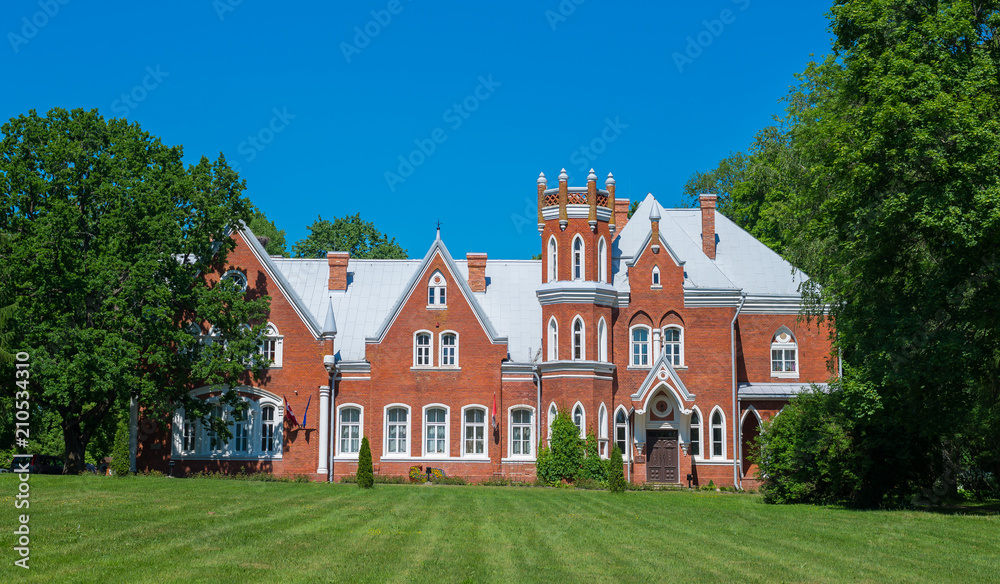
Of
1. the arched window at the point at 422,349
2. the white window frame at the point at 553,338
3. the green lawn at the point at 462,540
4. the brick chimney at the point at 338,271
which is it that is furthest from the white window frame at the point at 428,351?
the green lawn at the point at 462,540

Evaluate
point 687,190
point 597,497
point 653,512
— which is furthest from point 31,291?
point 687,190

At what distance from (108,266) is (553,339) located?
54.5 feet

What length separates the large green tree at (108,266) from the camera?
32.8m

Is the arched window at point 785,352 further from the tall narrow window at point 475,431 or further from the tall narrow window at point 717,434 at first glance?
the tall narrow window at point 475,431

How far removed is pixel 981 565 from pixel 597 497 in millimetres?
15332

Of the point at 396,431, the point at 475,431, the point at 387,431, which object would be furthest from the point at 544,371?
the point at 387,431

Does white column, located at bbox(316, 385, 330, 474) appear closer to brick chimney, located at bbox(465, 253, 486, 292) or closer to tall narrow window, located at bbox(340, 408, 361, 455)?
tall narrow window, located at bbox(340, 408, 361, 455)

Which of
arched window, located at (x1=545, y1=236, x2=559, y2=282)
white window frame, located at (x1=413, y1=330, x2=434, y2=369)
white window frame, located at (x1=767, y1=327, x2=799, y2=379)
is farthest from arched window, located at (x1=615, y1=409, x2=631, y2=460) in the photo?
white window frame, located at (x1=413, y1=330, x2=434, y2=369)

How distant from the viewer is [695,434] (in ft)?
130

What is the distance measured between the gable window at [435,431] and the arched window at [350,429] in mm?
2748

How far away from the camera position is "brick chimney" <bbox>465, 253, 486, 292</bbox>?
4384cm

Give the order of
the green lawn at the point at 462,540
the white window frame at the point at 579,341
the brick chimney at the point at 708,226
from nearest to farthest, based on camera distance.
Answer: the green lawn at the point at 462,540 → the white window frame at the point at 579,341 → the brick chimney at the point at 708,226

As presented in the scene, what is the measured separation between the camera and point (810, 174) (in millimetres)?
32469

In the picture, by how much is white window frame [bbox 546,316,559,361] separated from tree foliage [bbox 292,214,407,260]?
25210 millimetres
